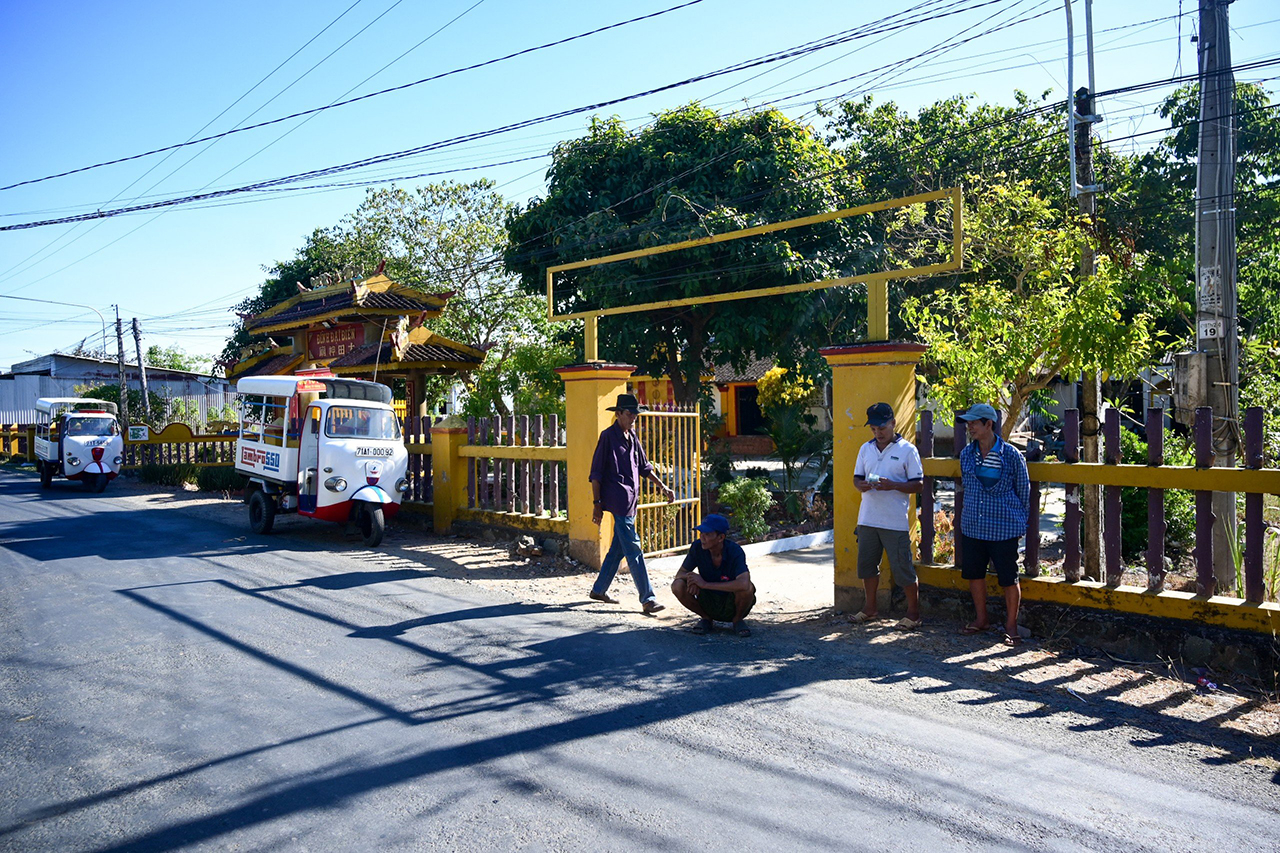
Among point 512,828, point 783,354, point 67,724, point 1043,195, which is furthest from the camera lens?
point 1043,195

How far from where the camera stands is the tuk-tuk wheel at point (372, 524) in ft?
36.5

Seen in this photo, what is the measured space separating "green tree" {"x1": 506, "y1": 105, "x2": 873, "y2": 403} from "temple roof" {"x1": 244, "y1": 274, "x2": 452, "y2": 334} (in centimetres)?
267

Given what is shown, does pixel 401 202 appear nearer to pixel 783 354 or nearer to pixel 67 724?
pixel 783 354

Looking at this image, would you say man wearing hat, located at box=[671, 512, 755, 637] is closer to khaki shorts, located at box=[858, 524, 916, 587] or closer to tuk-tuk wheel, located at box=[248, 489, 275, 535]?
khaki shorts, located at box=[858, 524, 916, 587]

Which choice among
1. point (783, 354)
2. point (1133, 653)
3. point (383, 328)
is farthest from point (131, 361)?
point (1133, 653)

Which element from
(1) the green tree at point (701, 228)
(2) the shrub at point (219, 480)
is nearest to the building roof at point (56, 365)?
(2) the shrub at point (219, 480)

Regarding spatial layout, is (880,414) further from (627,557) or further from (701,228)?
(701,228)

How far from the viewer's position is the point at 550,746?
4.38m

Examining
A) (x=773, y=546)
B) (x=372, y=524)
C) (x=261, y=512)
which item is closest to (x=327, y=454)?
(x=372, y=524)

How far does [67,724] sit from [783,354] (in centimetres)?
1434

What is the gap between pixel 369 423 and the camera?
11844 mm

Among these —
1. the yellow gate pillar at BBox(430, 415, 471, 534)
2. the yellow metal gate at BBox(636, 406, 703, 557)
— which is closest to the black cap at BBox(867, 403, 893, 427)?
the yellow metal gate at BBox(636, 406, 703, 557)

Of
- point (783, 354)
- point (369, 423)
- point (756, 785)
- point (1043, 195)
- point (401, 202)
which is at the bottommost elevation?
point (756, 785)

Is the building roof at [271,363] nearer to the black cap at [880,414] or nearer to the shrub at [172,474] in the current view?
the shrub at [172,474]
